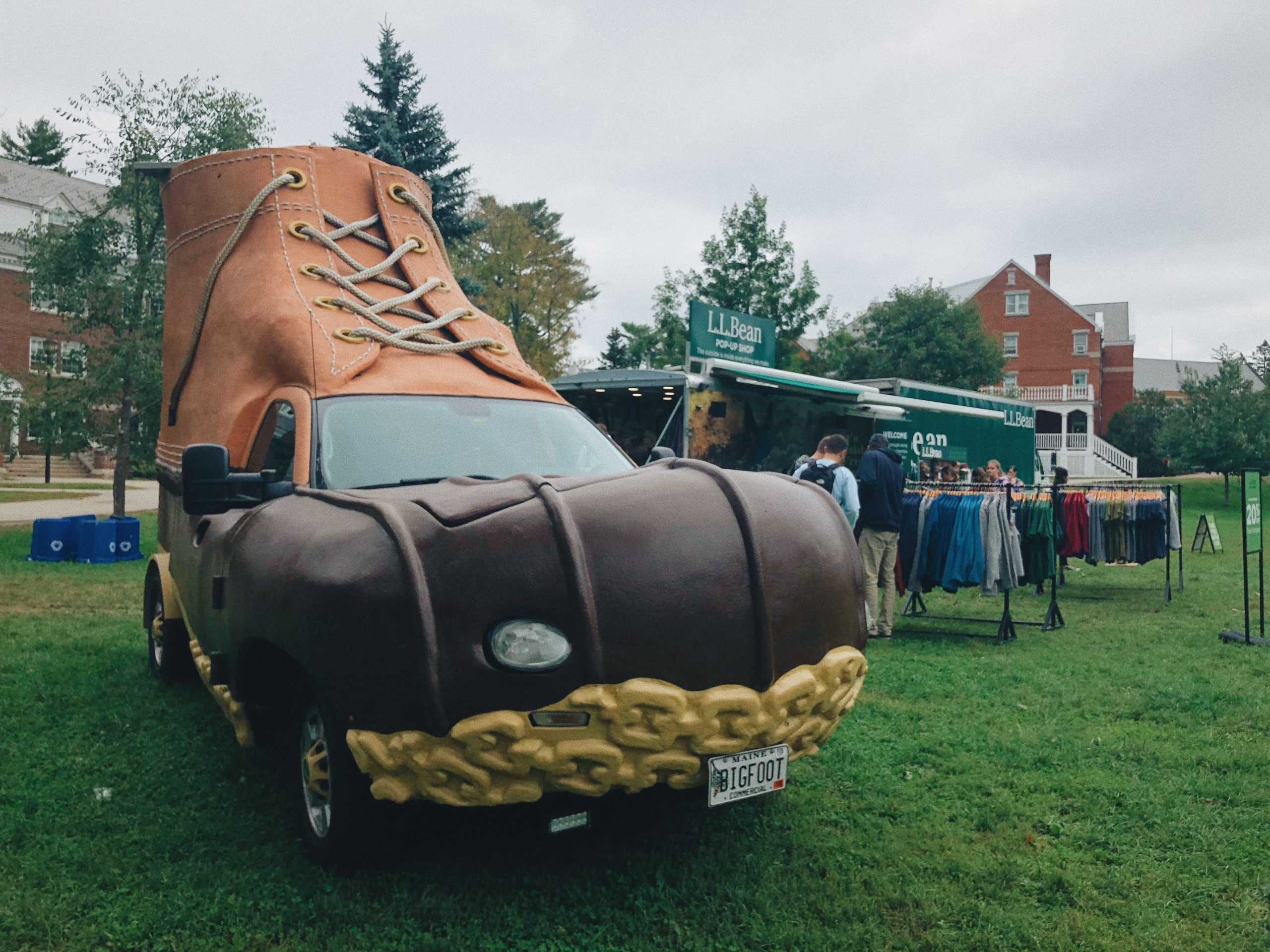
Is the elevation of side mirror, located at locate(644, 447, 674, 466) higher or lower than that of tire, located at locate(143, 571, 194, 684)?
higher

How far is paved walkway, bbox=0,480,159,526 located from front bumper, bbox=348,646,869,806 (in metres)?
15.3

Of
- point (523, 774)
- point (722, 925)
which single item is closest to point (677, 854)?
point (722, 925)

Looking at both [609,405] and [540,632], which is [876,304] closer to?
[609,405]

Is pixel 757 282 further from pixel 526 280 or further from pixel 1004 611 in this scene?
pixel 1004 611

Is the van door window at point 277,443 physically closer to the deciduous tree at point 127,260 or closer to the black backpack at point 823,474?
the black backpack at point 823,474

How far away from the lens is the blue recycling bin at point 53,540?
42.8ft

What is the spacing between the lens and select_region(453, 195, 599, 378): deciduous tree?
33.1m

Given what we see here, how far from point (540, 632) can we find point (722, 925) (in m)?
1.25

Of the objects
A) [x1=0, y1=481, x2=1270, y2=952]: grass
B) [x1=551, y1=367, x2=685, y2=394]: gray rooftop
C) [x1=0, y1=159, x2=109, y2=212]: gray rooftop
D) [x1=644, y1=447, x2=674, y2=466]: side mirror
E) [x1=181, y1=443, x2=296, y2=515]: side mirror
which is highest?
[x1=0, y1=159, x2=109, y2=212]: gray rooftop

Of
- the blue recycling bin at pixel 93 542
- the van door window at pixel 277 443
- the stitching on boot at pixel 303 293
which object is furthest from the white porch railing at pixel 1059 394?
the van door window at pixel 277 443

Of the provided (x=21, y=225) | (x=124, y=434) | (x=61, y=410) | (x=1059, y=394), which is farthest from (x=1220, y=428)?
(x=21, y=225)

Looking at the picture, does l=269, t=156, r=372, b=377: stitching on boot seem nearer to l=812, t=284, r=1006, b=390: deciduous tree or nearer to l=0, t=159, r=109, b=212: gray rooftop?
l=812, t=284, r=1006, b=390: deciduous tree

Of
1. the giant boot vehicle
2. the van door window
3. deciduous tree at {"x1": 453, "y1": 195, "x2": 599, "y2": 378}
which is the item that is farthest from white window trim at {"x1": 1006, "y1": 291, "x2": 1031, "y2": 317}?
the van door window

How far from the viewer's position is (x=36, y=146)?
182 feet
